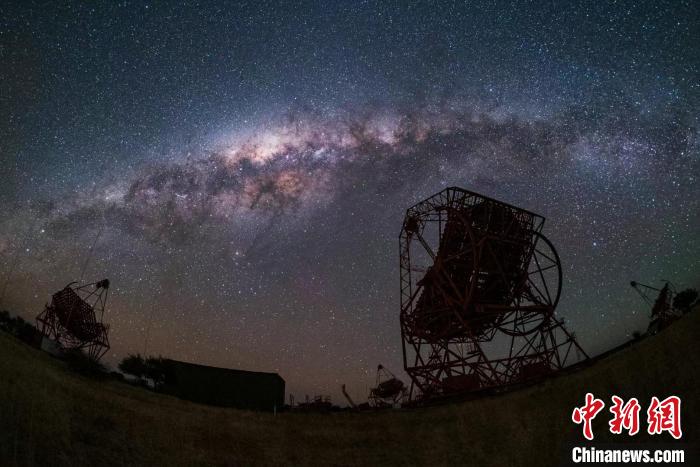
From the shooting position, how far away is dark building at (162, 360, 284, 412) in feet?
98.2

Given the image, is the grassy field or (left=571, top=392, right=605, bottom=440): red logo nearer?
the grassy field

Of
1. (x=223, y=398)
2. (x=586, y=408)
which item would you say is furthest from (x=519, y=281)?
(x=223, y=398)

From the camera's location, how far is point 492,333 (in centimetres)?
3097

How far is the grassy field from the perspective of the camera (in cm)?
1873

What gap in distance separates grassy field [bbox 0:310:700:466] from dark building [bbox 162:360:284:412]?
2.87m

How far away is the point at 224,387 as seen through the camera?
30.6 metres

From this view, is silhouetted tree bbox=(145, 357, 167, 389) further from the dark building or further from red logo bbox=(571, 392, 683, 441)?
red logo bbox=(571, 392, 683, 441)

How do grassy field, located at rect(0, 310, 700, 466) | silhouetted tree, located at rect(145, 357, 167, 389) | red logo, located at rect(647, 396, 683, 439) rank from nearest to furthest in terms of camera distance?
red logo, located at rect(647, 396, 683, 439)
grassy field, located at rect(0, 310, 700, 466)
silhouetted tree, located at rect(145, 357, 167, 389)

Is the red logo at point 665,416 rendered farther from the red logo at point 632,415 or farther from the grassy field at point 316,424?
the grassy field at point 316,424

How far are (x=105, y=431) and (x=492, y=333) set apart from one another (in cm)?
2372

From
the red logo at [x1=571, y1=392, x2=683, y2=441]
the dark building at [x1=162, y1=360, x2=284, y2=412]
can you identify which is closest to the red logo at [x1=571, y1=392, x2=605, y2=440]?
the red logo at [x1=571, y1=392, x2=683, y2=441]

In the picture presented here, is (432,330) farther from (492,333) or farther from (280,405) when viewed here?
(280,405)

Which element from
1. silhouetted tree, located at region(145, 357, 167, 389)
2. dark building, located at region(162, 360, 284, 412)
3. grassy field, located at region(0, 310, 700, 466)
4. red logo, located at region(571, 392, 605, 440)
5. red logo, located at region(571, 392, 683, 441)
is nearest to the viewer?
red logo, located at region(571, 392, 683, 441)

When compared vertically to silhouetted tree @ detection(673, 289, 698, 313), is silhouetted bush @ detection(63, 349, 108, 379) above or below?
below
